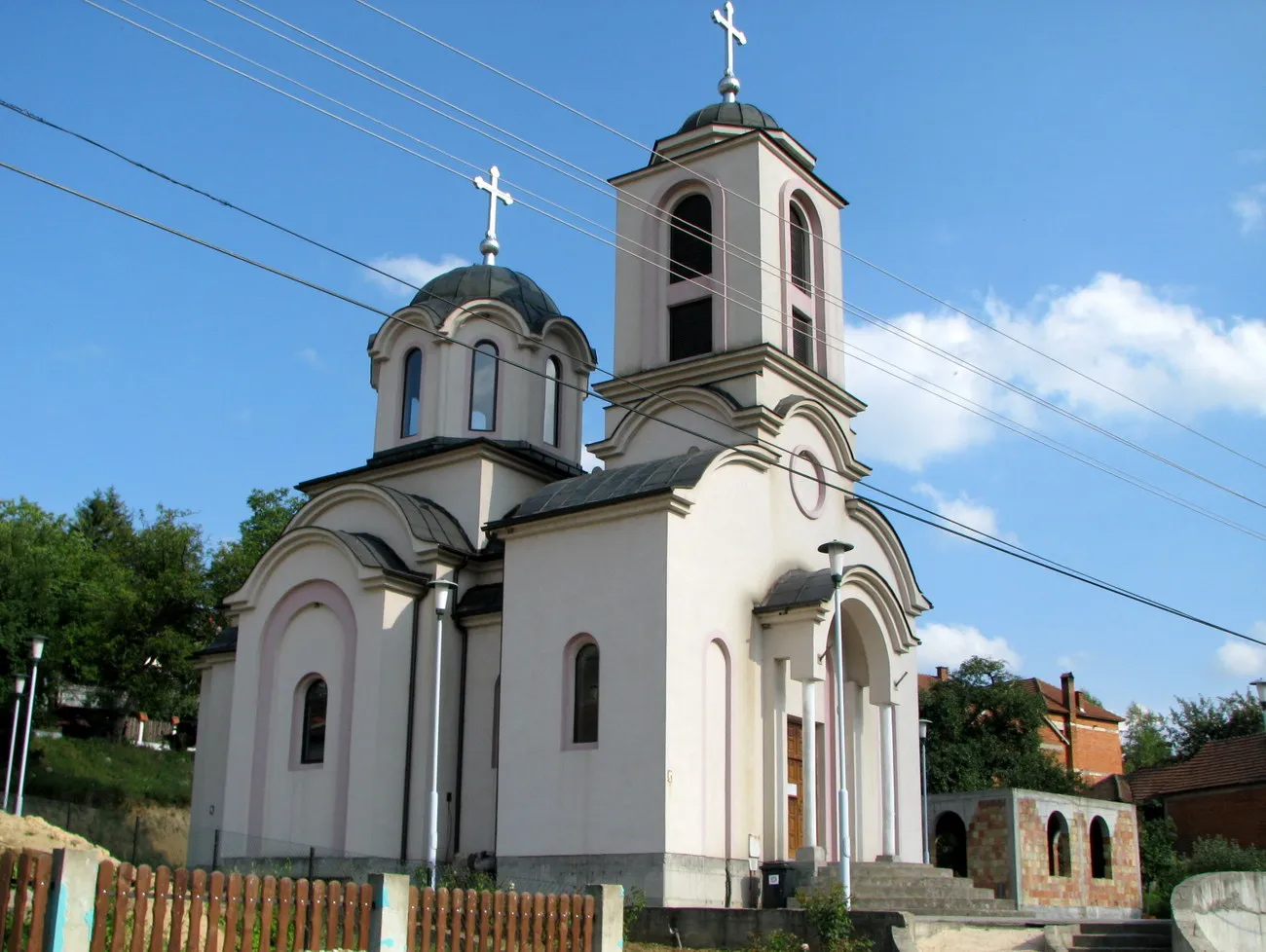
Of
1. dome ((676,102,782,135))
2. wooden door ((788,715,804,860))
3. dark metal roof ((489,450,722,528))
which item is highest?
dome ((676,102,782,135))

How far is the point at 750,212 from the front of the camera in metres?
24.3

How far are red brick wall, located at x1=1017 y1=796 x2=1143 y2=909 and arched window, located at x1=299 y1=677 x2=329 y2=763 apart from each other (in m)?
13.5

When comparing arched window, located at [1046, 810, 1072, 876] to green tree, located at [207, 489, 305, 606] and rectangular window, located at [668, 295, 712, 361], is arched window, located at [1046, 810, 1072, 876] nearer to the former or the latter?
rectangular window, located at [668, 295, 712, 361]

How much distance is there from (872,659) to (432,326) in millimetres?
10626

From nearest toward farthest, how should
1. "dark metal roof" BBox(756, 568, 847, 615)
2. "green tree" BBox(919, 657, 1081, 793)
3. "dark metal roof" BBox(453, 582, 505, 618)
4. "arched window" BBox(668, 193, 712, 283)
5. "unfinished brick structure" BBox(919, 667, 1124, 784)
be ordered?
"dark metal roof" BBox(756, 568, 847, 615) < "dark metal roof" BBox(453, 582, 505, 618) < "arched window" BBox(668, 193, 712, 283) < "green tree" BBox(919, 657, 1081, 793) < "unfinished brick structure" BBox(919, 667, 1124, 784)

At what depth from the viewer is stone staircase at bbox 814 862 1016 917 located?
759 inches

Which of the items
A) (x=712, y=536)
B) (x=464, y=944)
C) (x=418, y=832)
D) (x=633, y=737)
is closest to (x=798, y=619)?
(x=712, y=536)

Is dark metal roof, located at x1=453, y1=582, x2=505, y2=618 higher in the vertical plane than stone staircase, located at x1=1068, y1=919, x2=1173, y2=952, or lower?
higher

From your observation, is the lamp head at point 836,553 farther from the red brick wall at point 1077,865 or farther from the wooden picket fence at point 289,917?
the red brick wall at point 1077,865

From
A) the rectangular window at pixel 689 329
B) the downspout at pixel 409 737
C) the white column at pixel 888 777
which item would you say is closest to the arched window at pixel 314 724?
the downspout at pixel 409 737

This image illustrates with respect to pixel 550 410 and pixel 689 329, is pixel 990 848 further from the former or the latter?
pixel 550 410

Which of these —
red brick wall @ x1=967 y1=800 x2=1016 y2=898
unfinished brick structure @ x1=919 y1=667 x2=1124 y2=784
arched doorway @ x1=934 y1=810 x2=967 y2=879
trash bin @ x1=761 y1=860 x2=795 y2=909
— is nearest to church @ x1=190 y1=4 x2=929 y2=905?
trash bin @ x1=761 y1=860 x2=795 y2=909

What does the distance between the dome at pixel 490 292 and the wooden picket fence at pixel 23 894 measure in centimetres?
1775

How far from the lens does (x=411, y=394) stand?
27.1 meters
